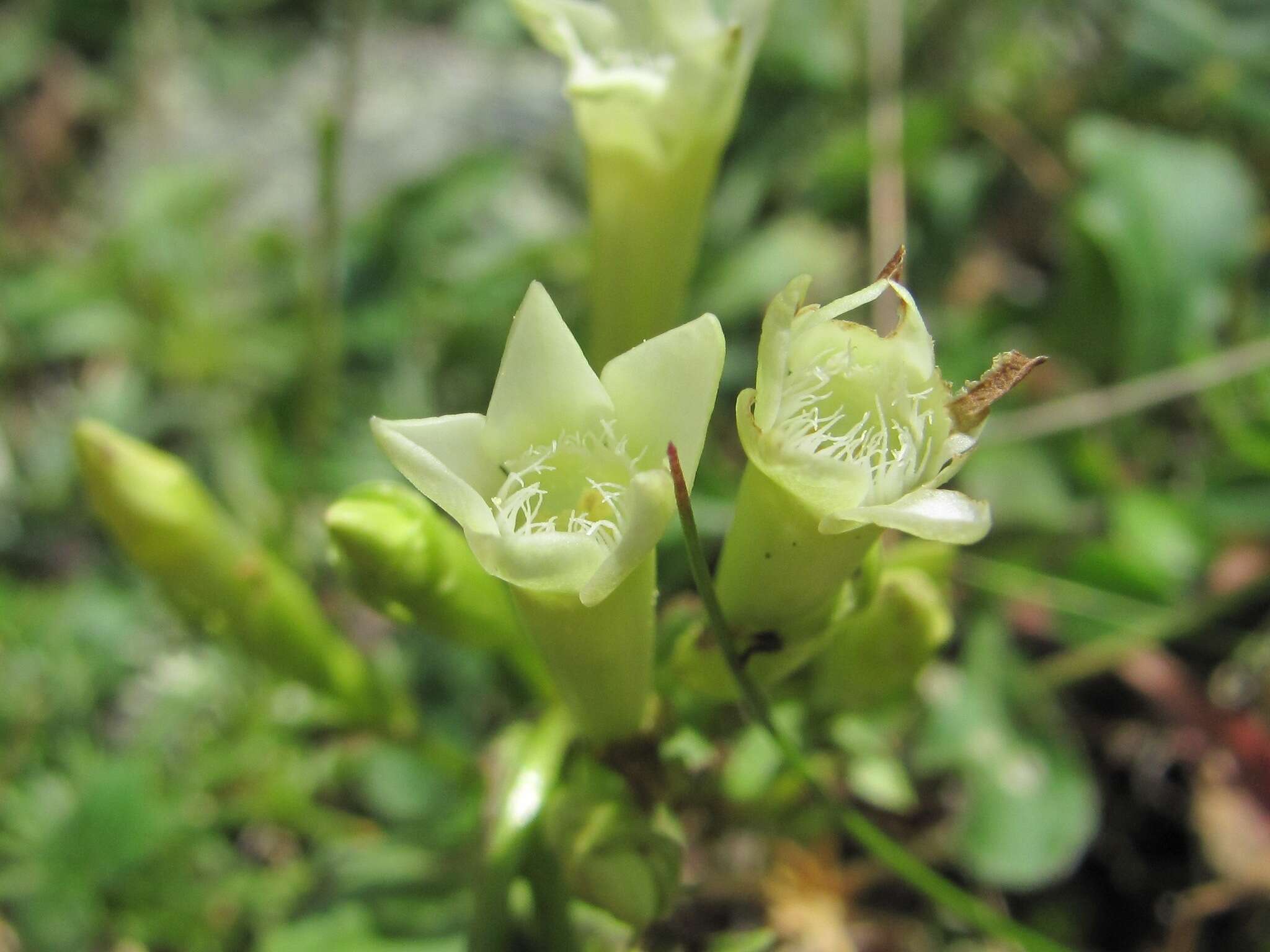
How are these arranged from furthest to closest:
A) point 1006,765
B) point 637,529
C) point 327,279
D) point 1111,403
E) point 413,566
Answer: point 1111,403, point 327,279, point 1006,765, point 413,566, point 637,529

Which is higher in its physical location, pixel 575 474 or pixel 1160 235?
pixel 575 474

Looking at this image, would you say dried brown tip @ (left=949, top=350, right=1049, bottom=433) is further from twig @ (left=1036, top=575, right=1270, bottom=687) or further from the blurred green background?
twig @ (left=1036, top=575, right=1270, bottom=687)

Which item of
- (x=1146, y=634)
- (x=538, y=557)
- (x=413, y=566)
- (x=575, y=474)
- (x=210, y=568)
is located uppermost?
(x=538, y=557)

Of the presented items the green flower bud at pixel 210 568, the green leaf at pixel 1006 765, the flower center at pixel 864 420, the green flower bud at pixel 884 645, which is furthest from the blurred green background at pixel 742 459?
the flower center at pixel 864 420

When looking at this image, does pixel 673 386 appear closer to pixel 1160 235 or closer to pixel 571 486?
pixel 571 486

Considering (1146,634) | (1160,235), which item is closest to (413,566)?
(1146,634)

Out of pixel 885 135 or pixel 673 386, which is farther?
pixel 885 135

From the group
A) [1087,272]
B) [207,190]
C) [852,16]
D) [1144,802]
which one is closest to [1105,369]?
[1087,272]
